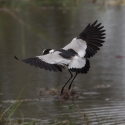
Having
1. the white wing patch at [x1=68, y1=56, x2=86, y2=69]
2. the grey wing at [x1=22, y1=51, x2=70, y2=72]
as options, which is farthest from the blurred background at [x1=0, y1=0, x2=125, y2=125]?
the white wing patch at [x1=68, y1=56, x2=86, y2=69]

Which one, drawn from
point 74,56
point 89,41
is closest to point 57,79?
point 89,41

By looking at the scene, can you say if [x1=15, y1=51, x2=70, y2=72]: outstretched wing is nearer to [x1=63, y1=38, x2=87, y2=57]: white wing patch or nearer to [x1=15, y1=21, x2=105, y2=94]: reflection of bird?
[x1=15, y1=21, x2=105, y2=94]: reflection of bird

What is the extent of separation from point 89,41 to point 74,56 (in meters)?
0.45

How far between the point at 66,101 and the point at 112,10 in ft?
27.6

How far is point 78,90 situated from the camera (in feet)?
25.3

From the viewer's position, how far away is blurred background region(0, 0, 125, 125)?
239 inches

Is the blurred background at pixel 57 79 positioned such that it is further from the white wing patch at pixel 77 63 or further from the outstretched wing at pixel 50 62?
the white wing patch at pixel 77 63

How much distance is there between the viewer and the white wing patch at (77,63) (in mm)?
5398

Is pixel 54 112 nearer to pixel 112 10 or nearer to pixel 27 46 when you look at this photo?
pixel 27 46

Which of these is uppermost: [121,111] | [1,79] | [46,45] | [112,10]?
[112,10]

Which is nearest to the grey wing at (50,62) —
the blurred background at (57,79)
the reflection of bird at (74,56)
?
the reflection of bird at (74,56)

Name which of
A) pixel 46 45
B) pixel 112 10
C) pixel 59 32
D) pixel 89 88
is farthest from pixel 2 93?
pixel 112 10

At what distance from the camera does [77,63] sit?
5.42 meters

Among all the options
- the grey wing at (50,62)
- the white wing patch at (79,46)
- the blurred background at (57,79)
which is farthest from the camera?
the blurred background at (57,79)
